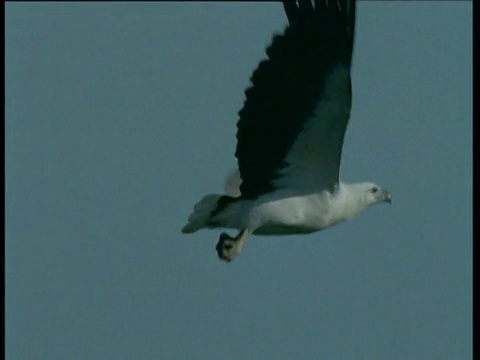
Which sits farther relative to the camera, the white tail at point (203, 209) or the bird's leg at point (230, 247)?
the white tail at point (203, 209)

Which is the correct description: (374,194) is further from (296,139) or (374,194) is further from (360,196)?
(296,139)

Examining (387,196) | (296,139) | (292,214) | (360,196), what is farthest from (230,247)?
(387,196)

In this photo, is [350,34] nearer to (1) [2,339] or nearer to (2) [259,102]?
(2) [259,102]

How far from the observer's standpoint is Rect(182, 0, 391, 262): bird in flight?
28.3ft

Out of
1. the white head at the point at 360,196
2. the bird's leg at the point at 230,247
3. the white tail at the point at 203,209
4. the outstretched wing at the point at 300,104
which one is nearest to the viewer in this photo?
the outstretched wing at the point at 300,104

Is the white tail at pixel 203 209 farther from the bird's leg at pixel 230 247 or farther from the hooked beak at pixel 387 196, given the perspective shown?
the hooked beak at pixel 387 196

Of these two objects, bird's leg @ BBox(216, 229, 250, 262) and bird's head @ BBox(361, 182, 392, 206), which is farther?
bird's head @ BBox(361, 182, 392, 206)

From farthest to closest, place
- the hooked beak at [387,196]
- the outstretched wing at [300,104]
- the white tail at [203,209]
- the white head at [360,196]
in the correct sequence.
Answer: the hooked beak at [387,196] → the white head at [360,196] → the white tail at [203,209] → the outstretched wing at [300,104]

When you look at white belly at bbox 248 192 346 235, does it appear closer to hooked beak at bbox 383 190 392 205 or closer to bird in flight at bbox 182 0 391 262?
bird in flight at bbox 182 0 391 262

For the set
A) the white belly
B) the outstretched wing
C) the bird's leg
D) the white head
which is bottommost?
the bird's leg

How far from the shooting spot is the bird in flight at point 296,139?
8.62 metres

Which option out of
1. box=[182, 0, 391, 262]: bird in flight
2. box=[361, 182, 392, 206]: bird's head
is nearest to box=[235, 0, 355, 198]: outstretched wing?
box=[182, 0, 391, 262]: bird in flight

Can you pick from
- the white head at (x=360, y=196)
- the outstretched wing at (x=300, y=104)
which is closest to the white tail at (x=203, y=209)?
the outstretched wing at (x=300, y=104)

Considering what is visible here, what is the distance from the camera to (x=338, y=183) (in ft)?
31.1
